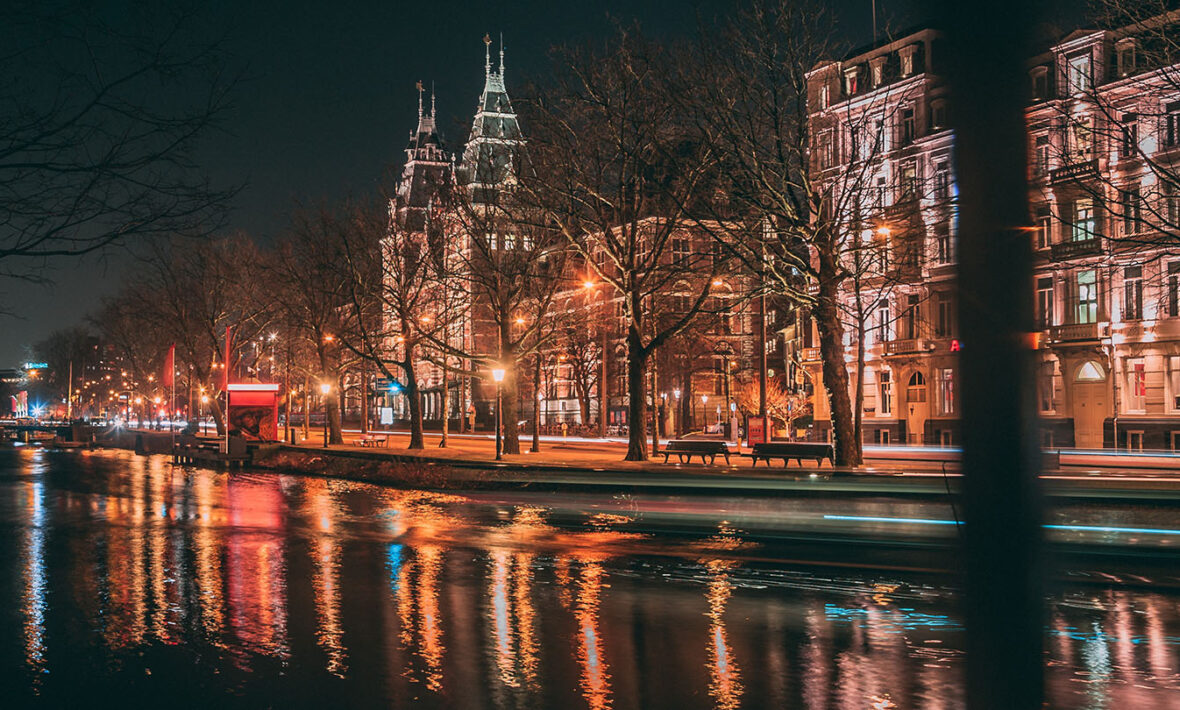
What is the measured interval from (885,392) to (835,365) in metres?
31.0

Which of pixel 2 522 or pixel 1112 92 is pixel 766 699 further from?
pixel 1112 92

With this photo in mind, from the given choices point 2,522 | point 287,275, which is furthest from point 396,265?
point 2,522

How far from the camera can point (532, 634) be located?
8648mm

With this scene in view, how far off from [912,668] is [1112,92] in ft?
136

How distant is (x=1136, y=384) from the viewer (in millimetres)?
44250

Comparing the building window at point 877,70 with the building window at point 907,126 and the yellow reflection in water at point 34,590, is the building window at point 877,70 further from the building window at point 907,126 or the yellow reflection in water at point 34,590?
the yellow reflection in water at point 34,590

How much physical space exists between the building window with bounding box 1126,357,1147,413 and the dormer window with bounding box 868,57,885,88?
19.1 m

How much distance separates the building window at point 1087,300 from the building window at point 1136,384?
2631 mm

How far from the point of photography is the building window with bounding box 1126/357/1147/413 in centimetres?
4384

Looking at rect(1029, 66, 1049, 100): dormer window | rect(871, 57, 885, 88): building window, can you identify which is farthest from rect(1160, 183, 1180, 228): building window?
rect(871, 57, 885, 88): building window

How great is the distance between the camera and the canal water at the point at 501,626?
6.79 m

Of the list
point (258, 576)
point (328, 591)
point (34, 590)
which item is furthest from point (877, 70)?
point (34, 590)

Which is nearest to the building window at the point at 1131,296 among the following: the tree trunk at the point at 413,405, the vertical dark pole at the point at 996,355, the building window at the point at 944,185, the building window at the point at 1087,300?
the building window at the point at 1087,300

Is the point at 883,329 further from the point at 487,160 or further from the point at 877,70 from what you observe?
the point at 487,160
